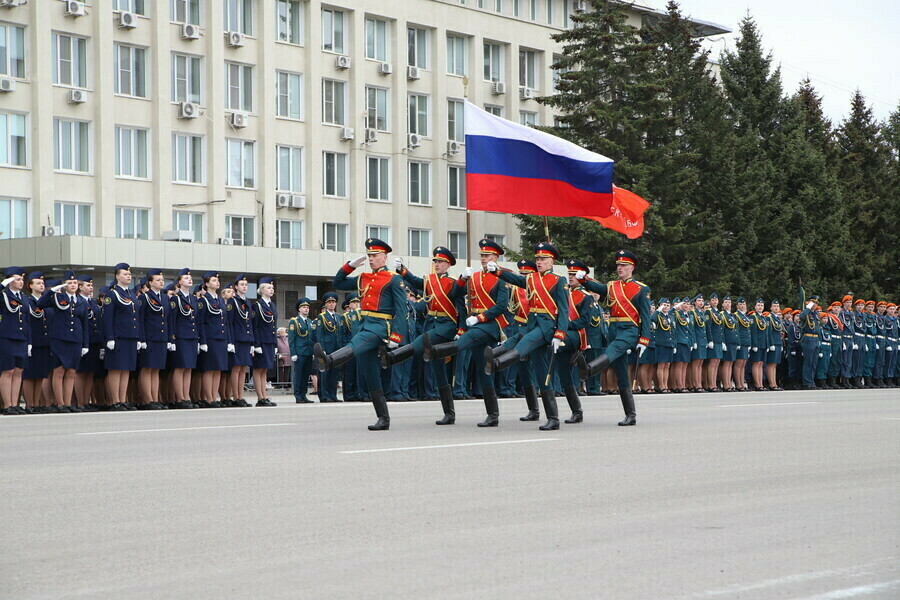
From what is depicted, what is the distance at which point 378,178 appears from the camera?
5147 centimetres

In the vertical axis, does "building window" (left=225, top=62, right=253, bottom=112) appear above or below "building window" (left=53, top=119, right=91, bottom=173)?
above

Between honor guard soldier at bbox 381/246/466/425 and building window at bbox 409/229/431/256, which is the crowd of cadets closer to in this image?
honor guard soldier at bbox 381/246/466/425

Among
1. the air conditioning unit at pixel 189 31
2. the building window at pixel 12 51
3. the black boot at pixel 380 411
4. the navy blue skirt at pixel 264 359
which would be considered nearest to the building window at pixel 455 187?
the air conditioning unit at pixel 189 31

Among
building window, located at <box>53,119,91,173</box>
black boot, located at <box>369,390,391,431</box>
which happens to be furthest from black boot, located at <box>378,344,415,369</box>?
building window, located at <box>53,119,91,173</box>

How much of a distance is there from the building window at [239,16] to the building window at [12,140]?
28.3ft

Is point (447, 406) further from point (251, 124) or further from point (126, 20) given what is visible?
point (251, 124)

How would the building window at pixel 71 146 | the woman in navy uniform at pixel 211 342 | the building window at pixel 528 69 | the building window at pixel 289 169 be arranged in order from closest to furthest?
the woman in navy uniform at pixel 211 342, the building window at pixel 71 146, the building window at pixel 289 169, the building window at pixel 528 69

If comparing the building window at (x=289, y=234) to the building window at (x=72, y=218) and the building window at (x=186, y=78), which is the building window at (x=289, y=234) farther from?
the building window at (x=72, y=218)

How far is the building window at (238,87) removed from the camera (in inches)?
1823

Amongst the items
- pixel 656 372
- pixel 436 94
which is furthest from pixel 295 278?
pixel 656 372

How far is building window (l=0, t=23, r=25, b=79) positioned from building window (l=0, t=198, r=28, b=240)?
3.87 m

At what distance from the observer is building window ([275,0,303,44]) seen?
4769 centimetres

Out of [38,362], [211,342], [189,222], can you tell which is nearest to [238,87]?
[189,222]

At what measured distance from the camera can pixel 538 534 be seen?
743 cm
